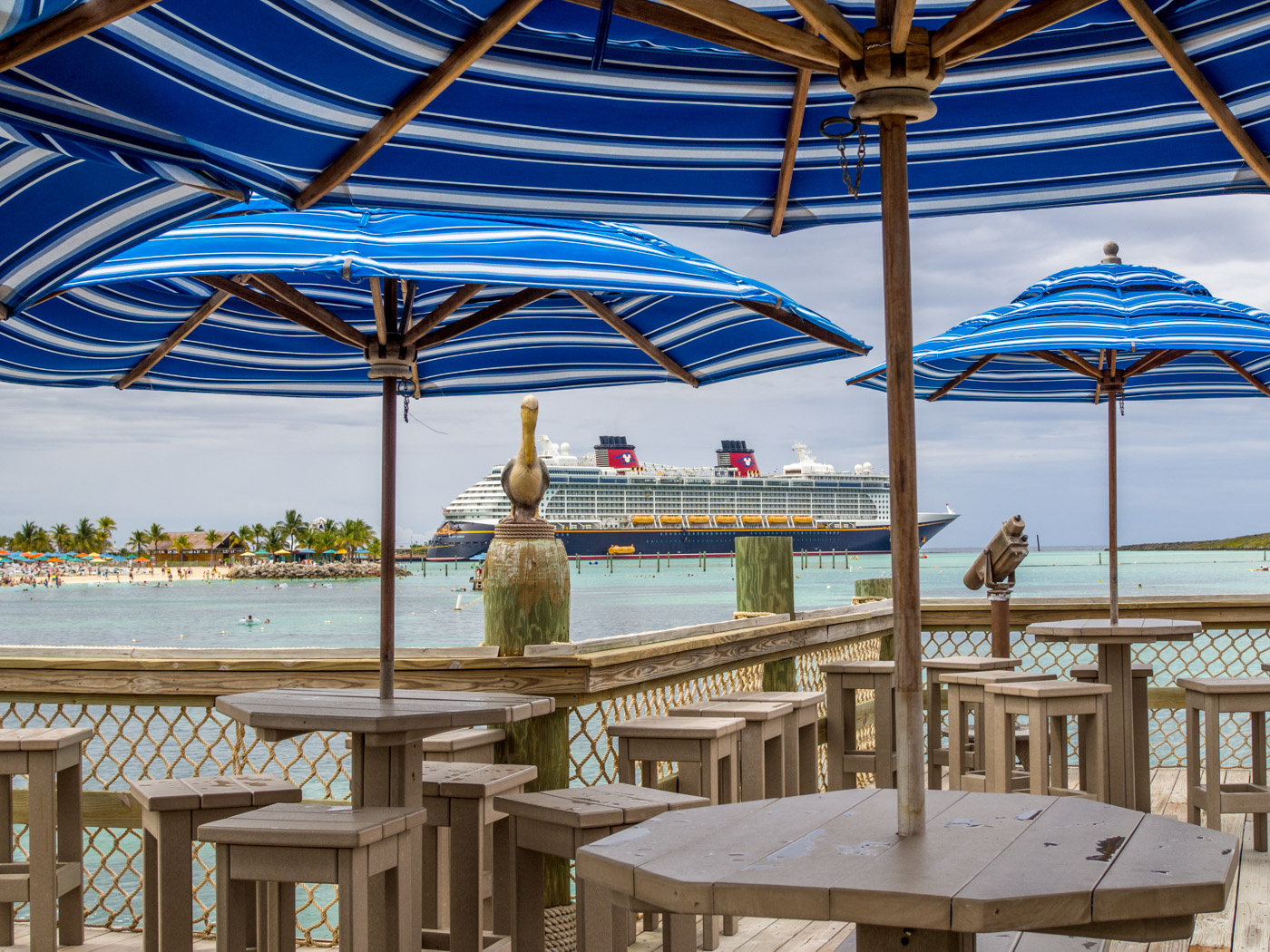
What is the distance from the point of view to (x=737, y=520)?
206 feet

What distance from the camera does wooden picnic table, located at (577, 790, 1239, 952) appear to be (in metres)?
1.19

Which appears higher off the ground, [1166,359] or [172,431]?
[172,431]

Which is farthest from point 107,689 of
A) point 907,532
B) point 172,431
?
point 172,431

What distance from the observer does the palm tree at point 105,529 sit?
94938 mm

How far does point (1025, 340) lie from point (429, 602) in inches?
2105

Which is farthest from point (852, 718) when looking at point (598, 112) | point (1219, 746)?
point (598, 112)

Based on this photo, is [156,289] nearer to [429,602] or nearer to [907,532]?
[907,532]

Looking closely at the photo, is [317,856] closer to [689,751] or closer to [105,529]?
[689,751]

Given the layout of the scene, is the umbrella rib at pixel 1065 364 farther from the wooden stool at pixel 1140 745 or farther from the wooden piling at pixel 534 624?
the wooden piling at pixel 534 624

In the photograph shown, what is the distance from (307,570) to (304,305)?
88.1m

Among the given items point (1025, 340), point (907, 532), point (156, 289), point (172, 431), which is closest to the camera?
point (907, 532)

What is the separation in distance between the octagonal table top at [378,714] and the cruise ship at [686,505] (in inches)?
2173

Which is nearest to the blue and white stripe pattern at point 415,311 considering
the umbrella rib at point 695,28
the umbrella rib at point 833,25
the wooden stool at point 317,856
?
the umbrella rib at point 695,28

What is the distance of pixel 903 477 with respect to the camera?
4.94ft
